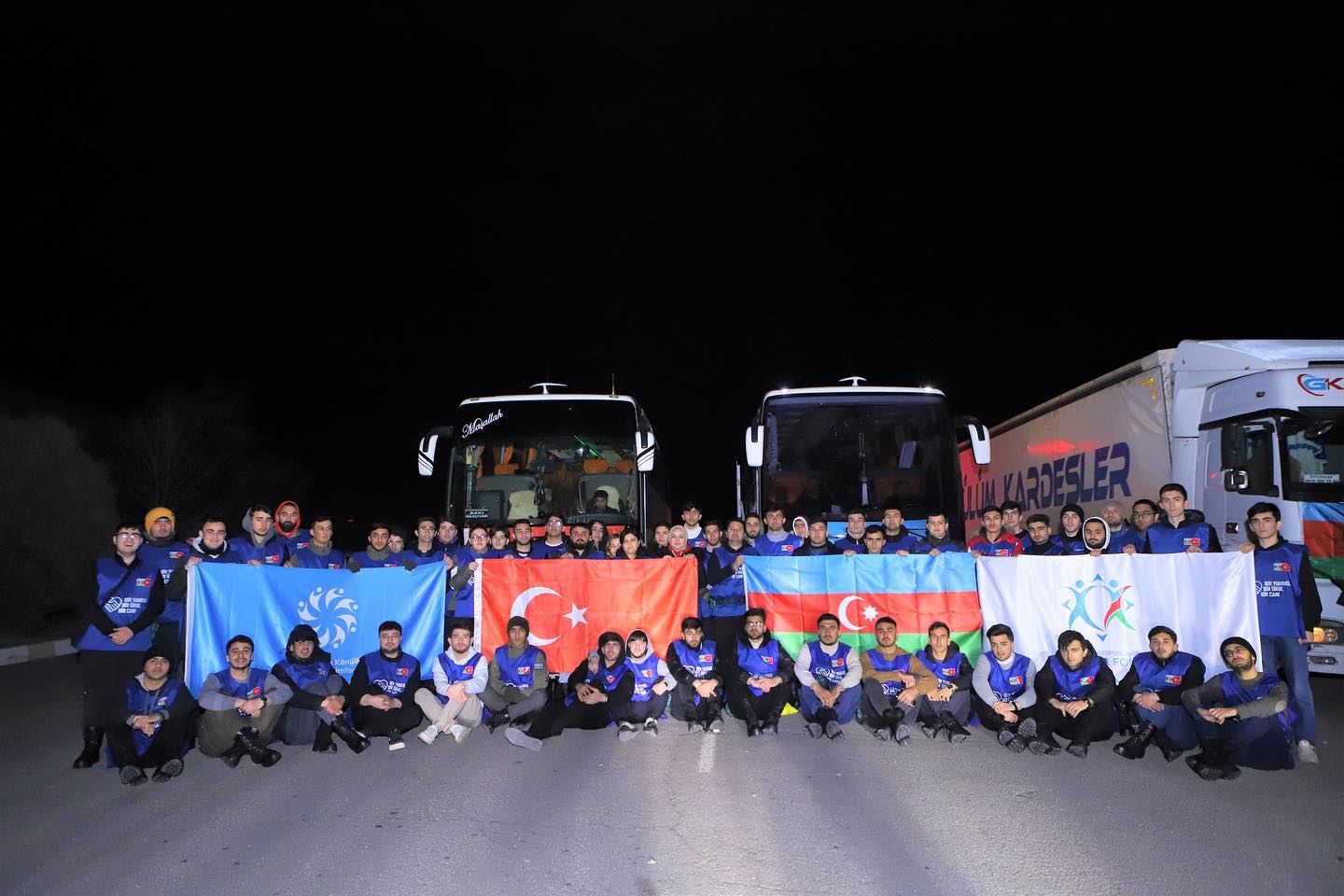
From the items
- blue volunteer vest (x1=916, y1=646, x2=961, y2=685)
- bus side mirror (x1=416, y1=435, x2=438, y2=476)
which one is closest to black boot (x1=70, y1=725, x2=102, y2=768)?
bus side mirror (x1=416, y1=435, x2=438, y2=476)

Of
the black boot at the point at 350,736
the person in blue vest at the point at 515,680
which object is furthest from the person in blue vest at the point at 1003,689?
the black boot at the point at 350,736

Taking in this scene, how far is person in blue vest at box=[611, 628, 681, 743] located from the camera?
25.1 ft

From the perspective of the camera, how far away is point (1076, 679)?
276 inches

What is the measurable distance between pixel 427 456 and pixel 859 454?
526 centimetres

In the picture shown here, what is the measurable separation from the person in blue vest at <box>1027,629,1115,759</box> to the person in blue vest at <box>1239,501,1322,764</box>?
122 cm

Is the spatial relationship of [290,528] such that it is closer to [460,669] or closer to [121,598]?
[121,598]

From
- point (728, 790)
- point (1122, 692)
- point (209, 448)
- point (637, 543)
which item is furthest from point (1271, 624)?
point (209, 448)

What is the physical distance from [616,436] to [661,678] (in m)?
4.70

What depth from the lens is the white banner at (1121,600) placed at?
291 inches

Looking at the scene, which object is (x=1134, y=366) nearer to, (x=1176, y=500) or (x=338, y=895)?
(x=1176, y=500)

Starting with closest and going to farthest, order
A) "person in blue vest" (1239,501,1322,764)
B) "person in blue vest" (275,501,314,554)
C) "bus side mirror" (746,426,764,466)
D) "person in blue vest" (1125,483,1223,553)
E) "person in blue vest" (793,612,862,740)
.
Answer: "person in blue vest" (1239,501,1322,764), "person in blue vest" (793,612,862,740), "person in blue vest" (1125,483,1223,553), "person in blue vest" (275,501,314,554), "bus side mirror" (746,426,764,466)

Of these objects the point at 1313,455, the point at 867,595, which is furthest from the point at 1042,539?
the point at 1313,455

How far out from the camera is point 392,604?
8.25 m

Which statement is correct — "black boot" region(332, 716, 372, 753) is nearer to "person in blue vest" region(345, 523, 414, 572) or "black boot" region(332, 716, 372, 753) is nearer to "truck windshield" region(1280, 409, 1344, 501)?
"person in blue vest" region(345, 523, 414, 572)
